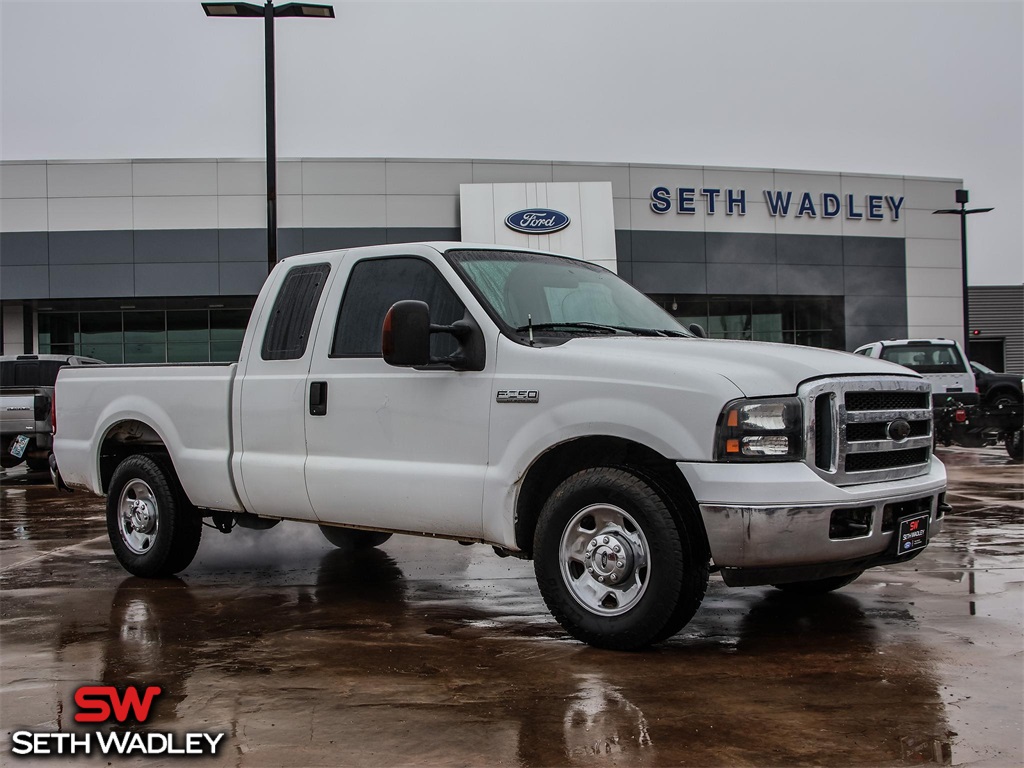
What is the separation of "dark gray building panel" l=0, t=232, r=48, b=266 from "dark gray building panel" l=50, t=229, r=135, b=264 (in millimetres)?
295

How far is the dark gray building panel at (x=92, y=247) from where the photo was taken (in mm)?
30359

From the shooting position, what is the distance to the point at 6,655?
5008 mm

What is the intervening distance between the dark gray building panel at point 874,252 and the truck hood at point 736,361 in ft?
100

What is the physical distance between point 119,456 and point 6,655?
111 inches

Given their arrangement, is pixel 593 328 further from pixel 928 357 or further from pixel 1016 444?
pixel 928 357

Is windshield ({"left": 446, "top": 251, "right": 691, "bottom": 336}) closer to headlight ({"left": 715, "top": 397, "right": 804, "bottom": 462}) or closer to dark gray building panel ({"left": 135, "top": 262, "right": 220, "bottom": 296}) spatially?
headlight ({"left": 715, "top": 397, "right": 804, "bottom": 462})

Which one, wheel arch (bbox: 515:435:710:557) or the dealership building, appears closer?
wheel arch (bbox: 515:435:710:557)

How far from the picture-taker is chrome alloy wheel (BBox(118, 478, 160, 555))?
7102mm

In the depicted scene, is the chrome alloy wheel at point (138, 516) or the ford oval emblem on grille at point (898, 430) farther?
the chrome alloy wheel at point (138, 516)

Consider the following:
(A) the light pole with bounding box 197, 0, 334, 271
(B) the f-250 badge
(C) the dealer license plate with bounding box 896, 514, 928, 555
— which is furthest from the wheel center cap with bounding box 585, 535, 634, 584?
(A) the light pole with bounding box 197, 0, 334, 271

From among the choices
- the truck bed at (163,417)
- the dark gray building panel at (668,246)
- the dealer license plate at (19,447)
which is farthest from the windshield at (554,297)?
the dark gray building panel at (668,246)

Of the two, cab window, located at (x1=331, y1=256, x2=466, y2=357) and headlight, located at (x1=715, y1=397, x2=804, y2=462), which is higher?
cab window, located at (x1=331, y1=256, x2=466, y2=357)

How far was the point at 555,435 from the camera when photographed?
5.01 metres

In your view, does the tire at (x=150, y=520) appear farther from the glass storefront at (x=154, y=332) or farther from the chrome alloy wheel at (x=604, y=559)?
the glass storefront at (x=154, y=332)
